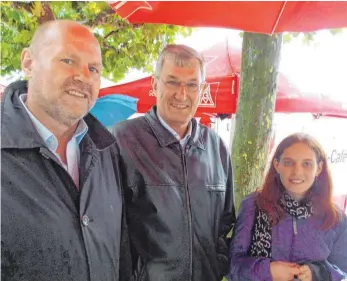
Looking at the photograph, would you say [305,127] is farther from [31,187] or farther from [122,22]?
[31,187]

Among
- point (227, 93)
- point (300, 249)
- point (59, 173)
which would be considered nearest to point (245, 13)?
point (59, 173)

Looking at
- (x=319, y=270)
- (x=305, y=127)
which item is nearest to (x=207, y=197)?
(x=319, y=270)

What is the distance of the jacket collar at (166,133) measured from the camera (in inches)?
85.6

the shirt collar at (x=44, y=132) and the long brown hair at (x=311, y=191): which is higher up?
the shirt collar at (x=44, y=132)

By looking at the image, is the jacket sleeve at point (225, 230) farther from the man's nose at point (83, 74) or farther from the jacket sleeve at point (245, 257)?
the man's nose at point (83, 74)

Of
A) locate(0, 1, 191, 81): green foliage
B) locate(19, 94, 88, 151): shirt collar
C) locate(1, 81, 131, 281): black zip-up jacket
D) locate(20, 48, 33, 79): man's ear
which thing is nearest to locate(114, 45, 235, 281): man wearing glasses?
locate(1, 81, 131, 281): black zip-up jacket

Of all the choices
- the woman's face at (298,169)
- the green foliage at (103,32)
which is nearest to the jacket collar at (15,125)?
the woman's face at (298,169)

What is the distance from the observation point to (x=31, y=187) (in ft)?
4.71

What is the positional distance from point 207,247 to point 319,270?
0.62m

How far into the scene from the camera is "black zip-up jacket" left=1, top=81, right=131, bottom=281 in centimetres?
138

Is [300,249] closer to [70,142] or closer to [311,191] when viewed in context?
[311,191]

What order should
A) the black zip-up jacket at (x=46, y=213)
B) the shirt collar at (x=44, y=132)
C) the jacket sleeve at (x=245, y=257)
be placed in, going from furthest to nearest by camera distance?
the jacket sleeve at (x=245, y=257) → the shirt collar at (x=44, y=132) → the black zip-up jacket at (x=46, y=213)

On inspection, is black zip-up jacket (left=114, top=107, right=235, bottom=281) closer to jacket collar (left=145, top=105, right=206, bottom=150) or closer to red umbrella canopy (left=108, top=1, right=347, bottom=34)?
jacket collar (left=145, top=105, right=206, bottom=150)

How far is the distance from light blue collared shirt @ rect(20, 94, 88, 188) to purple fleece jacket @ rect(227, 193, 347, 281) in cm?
106
